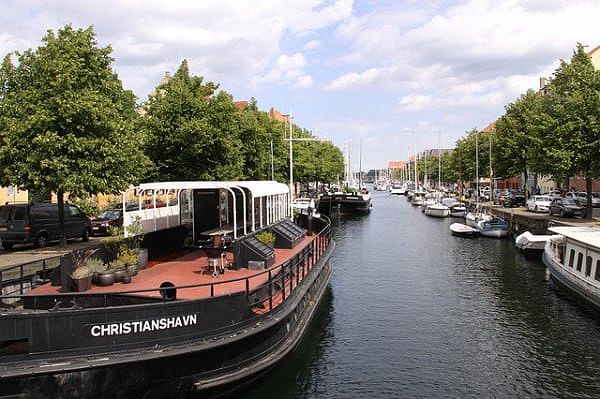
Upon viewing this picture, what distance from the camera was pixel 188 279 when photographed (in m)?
13.3

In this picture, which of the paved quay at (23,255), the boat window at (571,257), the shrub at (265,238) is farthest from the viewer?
the boat window at (571,257)

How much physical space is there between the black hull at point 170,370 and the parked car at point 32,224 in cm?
1709

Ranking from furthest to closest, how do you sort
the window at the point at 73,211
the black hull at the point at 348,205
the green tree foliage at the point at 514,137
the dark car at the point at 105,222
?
the black hull at the point at 348,205 < the green tree foliage at the point at 514,137 < the dark car at the point at 105,222 < the window at the point at 73,211

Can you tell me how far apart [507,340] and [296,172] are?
52.0 metres

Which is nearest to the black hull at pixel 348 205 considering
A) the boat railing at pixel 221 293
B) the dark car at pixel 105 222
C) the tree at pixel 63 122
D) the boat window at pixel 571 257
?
the dark car at pixel 105 222

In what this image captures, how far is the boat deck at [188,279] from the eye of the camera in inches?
451

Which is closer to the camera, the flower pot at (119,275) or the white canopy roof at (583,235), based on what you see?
the flower pot at (119,275)

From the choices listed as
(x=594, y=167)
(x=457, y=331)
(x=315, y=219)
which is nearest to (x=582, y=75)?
(x=594, y=167)

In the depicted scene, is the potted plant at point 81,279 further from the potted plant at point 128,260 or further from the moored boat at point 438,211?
the moored boat at point 438,211

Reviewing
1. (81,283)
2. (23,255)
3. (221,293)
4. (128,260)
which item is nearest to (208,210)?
(128,260)

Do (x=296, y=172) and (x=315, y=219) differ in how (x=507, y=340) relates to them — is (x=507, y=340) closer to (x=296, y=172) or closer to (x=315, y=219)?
(x=315, y=219)

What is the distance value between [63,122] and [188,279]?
481 inches

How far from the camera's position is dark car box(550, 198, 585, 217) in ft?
135

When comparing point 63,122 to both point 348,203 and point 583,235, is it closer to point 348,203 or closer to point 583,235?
point 583,235
